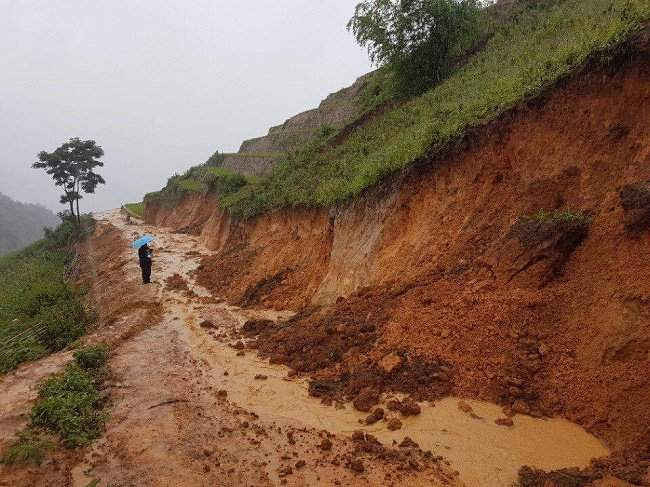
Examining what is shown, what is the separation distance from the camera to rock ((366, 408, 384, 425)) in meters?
5.70

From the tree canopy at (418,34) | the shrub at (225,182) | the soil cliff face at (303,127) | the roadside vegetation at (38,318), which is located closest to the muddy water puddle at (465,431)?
the roadside vegetation at (38,318)

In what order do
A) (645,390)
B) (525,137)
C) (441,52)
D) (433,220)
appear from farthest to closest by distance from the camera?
(441,52), (433,220), (525,137), (645,390)

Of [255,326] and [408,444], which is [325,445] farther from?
[255,326]

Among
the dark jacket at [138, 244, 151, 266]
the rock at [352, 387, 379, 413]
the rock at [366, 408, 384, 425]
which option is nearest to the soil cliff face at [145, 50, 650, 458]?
the rock at [352, 387, 379, 413]

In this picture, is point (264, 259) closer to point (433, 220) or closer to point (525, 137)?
point (433, 220)

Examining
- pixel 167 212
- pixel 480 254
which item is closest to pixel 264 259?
pixel 480 254

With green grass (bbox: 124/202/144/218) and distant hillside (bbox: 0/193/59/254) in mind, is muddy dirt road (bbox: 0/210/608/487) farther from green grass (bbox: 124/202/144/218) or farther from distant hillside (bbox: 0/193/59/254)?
distant hillside (bbox: 0/193/59/254)

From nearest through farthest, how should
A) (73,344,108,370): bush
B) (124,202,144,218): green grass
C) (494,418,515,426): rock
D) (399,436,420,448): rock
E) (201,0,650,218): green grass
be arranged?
(399,436,420,448): rock
(494,418,515,426): rock
(73,344,108,370): bush
(201,0,650,218): green grass
(124,202,144,218): green grass

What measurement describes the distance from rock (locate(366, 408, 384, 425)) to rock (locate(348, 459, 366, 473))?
946mm

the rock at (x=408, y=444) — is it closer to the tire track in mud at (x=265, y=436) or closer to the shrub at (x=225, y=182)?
the tire track in mud at (x=265, y=436)

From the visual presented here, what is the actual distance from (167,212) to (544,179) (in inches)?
1353

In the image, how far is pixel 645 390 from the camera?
4.59 m

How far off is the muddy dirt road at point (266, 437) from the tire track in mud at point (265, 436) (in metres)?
0.01

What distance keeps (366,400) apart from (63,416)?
438cm
